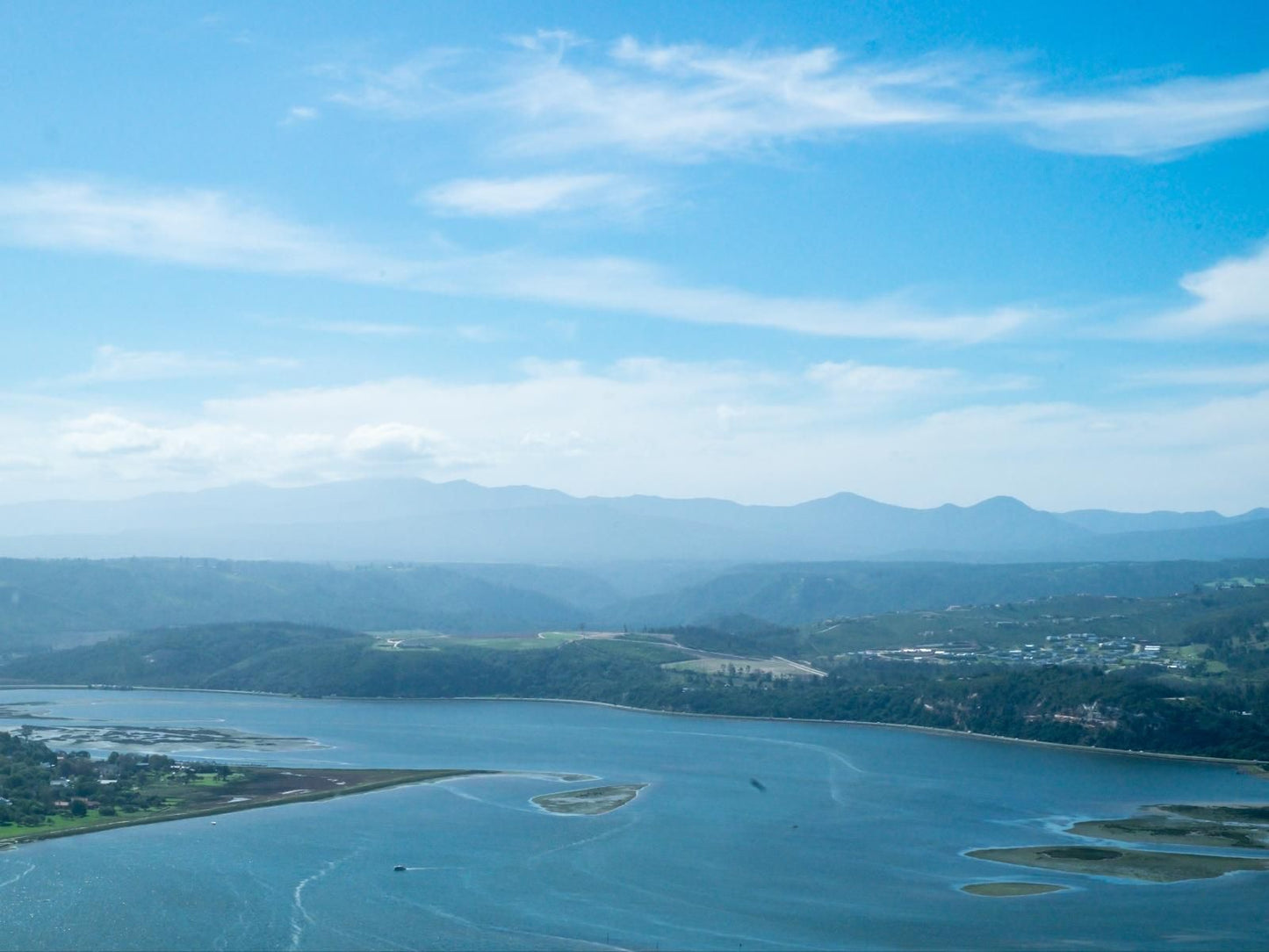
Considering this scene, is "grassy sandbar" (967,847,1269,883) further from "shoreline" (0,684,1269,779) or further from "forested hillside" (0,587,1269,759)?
"forested hillside" (0,587,1269,759)

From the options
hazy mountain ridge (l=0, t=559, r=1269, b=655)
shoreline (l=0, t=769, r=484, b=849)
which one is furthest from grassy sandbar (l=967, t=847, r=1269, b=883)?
hazy mountain ridge (l=0, t=559, r=1269, b=655)

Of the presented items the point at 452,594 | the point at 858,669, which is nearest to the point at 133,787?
the point at 858,669

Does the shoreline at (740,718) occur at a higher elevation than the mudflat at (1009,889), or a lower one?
lower

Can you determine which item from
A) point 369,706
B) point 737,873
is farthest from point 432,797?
point 369,706

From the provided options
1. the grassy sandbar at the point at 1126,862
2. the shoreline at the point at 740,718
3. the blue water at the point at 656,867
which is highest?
the grassy sandbar at the point at 1126,862

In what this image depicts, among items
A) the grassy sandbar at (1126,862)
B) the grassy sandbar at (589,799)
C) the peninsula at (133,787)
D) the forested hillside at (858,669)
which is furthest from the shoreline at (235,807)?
the forested hillside at (858,669)

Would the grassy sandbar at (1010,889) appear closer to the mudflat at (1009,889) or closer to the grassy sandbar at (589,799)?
the mudflat at (1009,889)

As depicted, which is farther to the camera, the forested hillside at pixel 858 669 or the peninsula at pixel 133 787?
the forested hillside at pixel 858 669
